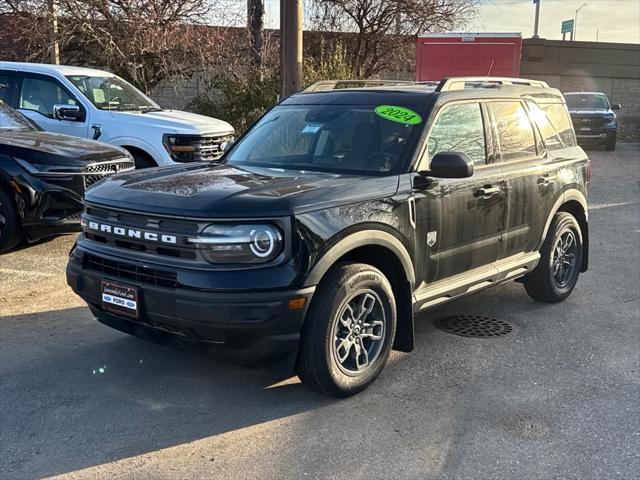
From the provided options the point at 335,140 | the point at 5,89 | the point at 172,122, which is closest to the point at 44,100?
the point at 5,89

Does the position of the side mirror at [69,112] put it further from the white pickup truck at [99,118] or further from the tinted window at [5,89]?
the tinted window at [5,89]

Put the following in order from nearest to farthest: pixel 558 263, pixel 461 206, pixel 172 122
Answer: pixel 461 206 → pixel 558 263 → pixel 172 122

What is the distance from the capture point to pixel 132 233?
3.73 m

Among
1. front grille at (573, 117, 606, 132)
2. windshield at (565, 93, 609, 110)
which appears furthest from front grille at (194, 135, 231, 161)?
windshield at (565, 93, 609, 110)

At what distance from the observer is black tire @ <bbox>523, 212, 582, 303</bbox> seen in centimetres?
575

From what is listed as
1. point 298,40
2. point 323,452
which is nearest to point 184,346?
point 323,452

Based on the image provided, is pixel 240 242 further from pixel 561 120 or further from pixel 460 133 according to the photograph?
pixel 561 120

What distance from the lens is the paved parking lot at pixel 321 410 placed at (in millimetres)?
3264

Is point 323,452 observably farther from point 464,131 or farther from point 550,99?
point 550,99

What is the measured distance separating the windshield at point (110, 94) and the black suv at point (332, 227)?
490cm

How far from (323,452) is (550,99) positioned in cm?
405

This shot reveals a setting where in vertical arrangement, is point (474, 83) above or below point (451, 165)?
above

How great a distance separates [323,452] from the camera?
338 centimetres

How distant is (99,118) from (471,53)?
25.9ft
